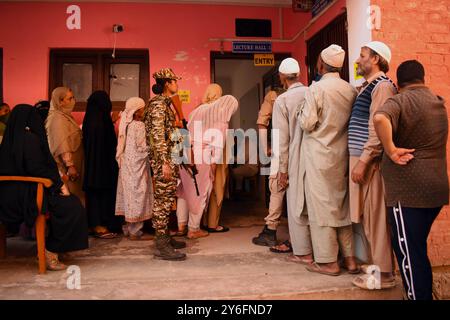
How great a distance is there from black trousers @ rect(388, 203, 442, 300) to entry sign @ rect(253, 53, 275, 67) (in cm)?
339

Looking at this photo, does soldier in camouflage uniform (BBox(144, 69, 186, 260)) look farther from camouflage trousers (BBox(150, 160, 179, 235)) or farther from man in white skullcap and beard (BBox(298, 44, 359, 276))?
man in white skullcap and beard (BBox(298, 44, 359, 276))

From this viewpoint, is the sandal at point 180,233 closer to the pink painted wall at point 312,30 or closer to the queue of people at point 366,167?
the queue of people at point 366,167

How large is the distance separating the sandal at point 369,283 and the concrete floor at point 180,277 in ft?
0.12

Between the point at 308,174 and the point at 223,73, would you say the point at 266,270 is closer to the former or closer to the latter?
the point at 308,174

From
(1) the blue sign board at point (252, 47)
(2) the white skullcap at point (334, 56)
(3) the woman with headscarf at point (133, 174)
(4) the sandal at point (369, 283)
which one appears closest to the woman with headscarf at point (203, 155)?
(3) the woman with headscarf at point (133, 174)

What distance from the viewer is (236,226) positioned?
4414 mm

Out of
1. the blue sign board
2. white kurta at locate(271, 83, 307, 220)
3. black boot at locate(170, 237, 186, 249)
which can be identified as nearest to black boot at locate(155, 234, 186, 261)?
black boot at locate(170, 237, 186, 249)

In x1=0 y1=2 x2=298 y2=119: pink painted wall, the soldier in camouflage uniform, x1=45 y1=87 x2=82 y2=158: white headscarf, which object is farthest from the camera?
x1=0 y1=2 x2=298 y2=119: pink painted wall

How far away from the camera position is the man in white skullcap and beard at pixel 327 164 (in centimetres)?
255

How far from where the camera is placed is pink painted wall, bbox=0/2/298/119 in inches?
183

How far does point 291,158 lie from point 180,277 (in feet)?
4.03

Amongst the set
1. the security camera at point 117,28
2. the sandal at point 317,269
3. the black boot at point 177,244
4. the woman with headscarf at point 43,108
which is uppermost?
the security camera at point 117,28
